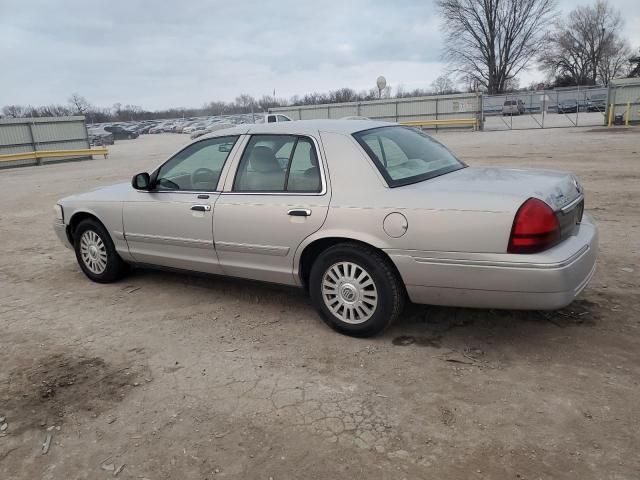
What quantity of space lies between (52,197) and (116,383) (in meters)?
10.9

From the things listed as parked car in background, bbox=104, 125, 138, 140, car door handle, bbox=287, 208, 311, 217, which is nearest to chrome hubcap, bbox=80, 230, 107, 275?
car door handle, bbox=287, 208, 311, 217

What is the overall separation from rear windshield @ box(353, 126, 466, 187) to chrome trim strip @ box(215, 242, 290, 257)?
3.14 feet

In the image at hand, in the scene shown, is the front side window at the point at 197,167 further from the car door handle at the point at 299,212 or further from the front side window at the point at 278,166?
the car door handle at the point at 299,212

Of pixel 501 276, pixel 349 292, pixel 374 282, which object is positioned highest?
pixel 501 276

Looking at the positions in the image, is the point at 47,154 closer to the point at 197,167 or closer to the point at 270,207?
the point at 197,167

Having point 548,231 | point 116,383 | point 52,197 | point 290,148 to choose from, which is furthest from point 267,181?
point 52,197

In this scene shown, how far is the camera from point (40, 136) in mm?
25469

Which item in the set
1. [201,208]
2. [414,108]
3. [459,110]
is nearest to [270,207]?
[201,208]

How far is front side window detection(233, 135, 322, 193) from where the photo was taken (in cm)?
389

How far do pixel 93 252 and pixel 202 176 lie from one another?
67.4 inches

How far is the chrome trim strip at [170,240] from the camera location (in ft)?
14.4

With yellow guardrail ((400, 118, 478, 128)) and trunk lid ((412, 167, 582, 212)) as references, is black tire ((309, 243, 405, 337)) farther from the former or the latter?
yellow guardrail ((400, 118, 478, 128))

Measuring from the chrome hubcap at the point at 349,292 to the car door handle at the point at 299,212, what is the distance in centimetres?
43

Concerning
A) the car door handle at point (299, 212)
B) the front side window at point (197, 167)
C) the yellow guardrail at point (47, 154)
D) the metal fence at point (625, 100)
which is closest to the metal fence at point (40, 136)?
the yellow guardrail at point (47, 154)
